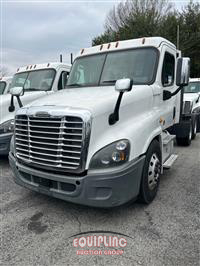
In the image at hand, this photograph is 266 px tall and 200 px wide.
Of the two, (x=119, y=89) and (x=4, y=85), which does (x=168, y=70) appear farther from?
(x=4, y=85)

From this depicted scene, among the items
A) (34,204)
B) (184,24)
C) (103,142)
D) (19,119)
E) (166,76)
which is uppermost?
(184,24)

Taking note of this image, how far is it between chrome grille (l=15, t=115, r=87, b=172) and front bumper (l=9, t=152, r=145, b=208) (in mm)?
144

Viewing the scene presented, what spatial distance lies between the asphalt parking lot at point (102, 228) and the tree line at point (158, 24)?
21541mm

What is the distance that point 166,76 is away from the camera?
3.92 metres

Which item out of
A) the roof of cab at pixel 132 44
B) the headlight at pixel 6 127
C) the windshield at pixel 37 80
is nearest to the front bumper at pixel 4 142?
the headlight at pixel 6 127

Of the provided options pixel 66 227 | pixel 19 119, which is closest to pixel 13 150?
pixel 19 119

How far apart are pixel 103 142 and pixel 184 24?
26057 millimetres

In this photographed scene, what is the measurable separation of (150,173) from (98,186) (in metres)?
1.03

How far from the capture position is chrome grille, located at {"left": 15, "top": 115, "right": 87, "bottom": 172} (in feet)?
8.20

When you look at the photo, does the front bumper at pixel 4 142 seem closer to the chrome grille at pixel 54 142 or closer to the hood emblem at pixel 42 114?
the chrome grille at pixel 54 142

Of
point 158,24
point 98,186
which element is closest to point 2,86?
point 98,186

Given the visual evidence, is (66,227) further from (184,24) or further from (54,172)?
(184,24)

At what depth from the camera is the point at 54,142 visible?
2.65 meters

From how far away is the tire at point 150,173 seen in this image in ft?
9.73
